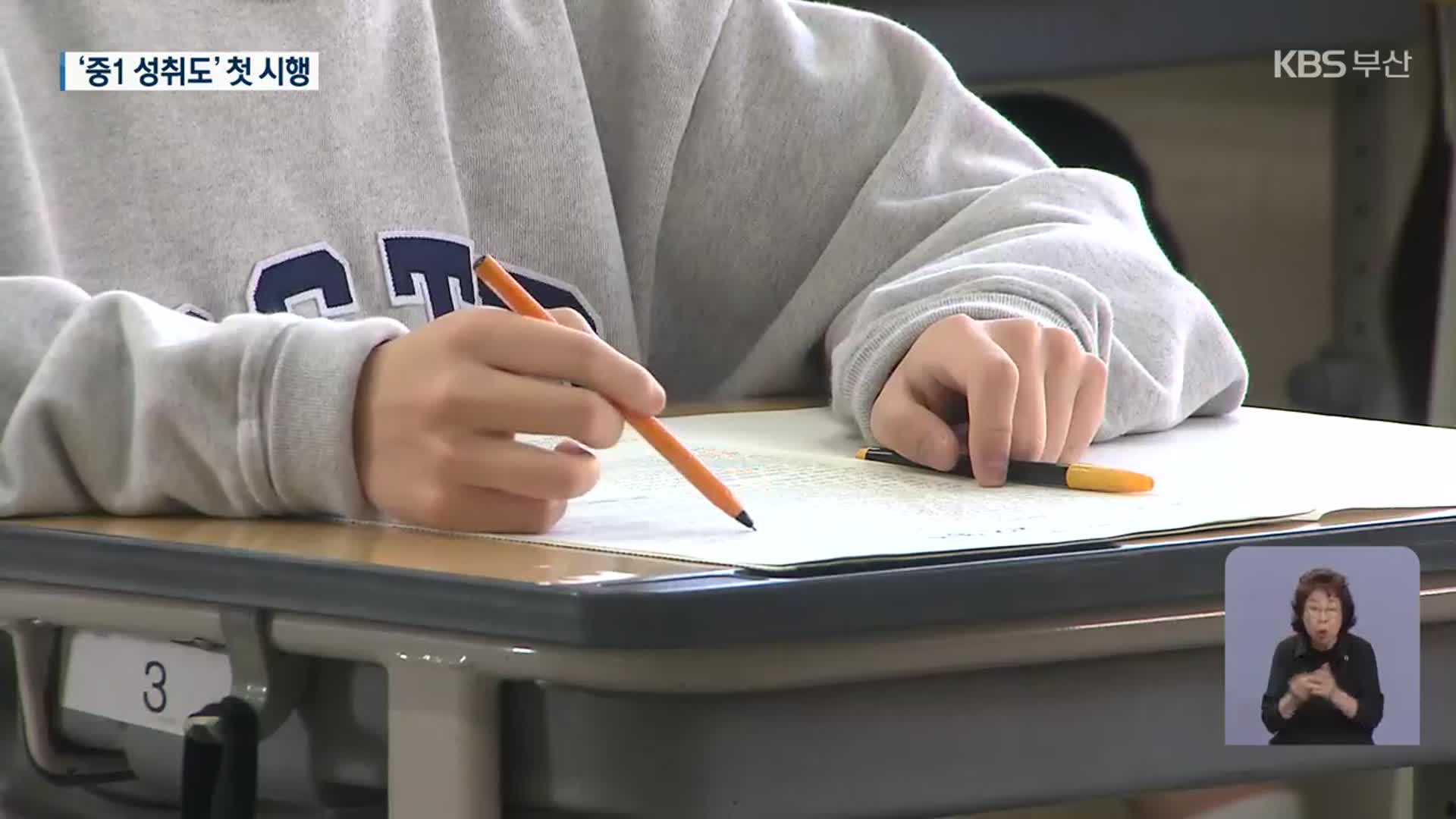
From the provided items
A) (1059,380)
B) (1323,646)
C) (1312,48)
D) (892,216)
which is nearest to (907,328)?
(1059,380)

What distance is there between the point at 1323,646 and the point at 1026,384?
21 centimetres

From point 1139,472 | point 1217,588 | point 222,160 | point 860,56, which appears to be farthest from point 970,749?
point 860,56

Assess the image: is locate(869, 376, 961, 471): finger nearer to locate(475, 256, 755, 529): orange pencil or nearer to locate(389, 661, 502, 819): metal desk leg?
locate(475, 256, 755, 529): orange pencil

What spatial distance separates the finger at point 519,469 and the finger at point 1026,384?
19 cm

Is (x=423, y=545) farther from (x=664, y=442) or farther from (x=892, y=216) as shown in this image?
(x=892, y=216)

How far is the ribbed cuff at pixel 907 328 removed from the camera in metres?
0.74

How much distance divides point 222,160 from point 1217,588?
1.82ft

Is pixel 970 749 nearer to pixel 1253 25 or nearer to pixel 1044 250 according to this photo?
pixel 1044 250

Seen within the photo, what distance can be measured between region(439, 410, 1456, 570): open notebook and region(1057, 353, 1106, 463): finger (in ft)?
0.05

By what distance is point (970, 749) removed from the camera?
1.40 ft

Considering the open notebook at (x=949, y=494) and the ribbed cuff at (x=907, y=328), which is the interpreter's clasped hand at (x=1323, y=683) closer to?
the open notebook at (x=949, y=494)

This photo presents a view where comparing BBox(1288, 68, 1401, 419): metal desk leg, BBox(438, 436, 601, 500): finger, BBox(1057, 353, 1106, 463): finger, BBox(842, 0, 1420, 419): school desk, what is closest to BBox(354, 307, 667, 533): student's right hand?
Result: BBox(438, 436, 601, 500): finger

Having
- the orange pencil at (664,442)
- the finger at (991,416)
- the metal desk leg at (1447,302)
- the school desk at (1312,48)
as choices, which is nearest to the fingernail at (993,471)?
the finger at (991,416)

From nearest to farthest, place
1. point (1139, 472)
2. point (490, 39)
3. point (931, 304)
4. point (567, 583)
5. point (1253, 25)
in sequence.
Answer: point (567, 583)
point (1139, 472)
point (931, 304)
point (490, 39)
point (1253, 25)
